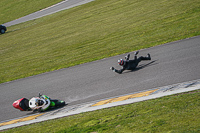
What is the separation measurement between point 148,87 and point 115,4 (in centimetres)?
2209

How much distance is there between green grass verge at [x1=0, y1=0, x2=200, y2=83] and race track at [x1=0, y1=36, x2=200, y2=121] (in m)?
1.53

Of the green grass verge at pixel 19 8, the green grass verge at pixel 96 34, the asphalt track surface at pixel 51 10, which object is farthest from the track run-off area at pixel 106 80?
the green grass verge at pixel 19 8

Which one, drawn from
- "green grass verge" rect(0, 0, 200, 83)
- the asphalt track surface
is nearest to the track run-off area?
"green grass verge" rect(0, 0, 200, 83)

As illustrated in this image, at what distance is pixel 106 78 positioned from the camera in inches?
503

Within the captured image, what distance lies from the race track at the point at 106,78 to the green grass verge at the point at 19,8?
30862mm

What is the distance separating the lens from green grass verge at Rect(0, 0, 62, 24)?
4528cm

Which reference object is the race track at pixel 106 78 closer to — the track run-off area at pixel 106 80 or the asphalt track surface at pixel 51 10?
the track run-off area at pixel 106 80

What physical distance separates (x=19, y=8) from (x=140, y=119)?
149 feet

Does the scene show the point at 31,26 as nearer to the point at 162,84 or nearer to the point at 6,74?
the point at 6,74

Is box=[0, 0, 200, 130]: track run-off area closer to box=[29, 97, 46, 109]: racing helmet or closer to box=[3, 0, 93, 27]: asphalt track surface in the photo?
box=[29, 97, 46, 109]: racing helmet

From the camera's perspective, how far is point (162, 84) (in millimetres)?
10156

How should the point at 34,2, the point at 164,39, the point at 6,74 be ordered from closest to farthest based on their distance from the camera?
the point at 164,39, the point at 6,74, the point at 34,2

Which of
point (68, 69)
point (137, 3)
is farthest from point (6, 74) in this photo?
point (137, 3)

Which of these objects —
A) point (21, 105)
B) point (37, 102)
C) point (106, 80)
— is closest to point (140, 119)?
point (37, 102)
